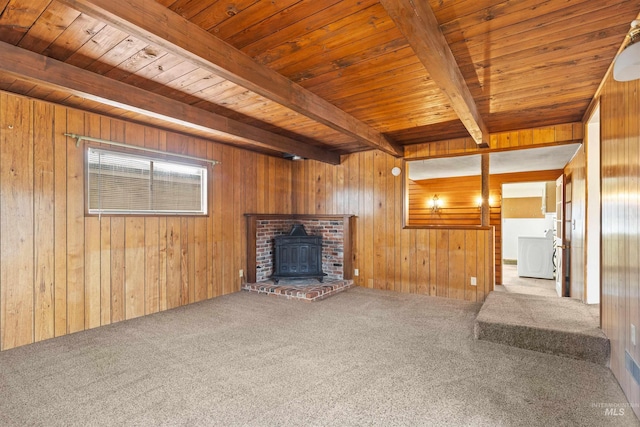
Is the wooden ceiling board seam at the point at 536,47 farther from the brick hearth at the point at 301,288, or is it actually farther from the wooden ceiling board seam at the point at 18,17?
the brick hearth at the point at 301,288

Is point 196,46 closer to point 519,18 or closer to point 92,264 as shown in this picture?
point 519,18

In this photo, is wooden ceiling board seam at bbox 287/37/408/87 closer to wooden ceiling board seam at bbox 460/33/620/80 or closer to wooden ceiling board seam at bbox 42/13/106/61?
wooden ceiling board seam at bbox 460/33/620/80

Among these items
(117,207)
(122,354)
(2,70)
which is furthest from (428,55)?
(117,207)

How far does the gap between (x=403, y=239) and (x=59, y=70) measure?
14.8ft

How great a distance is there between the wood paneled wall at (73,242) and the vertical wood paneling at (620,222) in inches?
174

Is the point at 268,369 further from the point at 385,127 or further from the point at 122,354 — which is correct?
the point at 385,127

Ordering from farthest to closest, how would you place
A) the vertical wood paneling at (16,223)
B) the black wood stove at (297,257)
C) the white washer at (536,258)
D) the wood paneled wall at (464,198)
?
the wood paneled wall at (464,198) < the white washer at (536,258) < the black wood stove at (297,257) < the vertical wood paneling at (16,223)

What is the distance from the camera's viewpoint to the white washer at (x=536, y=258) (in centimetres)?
615

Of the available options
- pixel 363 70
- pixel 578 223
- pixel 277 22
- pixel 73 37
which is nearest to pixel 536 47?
pixel 363 70

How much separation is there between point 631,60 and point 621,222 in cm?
112

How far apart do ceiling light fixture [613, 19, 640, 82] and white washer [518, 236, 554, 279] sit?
5.52 meters

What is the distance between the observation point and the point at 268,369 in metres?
2.49

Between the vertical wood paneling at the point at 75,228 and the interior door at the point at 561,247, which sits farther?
the interior door at the point at 561,247

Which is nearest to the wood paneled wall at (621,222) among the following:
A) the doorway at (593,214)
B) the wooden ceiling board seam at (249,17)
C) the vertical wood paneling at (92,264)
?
the doorway at (593,214)
